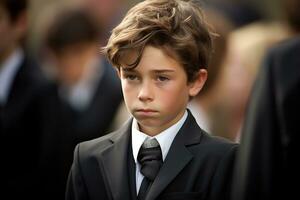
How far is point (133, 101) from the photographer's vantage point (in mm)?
3365

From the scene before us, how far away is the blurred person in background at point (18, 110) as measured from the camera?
5.00 metres

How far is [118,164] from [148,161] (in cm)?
10

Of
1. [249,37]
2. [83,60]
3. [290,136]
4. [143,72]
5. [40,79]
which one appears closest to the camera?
[290,136]

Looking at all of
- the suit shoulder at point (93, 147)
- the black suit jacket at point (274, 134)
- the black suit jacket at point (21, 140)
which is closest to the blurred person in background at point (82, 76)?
the black suit jacket at point (21, 140)

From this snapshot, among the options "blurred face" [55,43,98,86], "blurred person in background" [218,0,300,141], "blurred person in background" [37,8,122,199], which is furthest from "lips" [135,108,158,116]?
"blurred face" [55,43,98,86]

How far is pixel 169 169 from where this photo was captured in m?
3.34

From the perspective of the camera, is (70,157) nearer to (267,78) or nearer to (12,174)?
(12,174)

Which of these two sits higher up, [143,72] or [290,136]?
[143,72]

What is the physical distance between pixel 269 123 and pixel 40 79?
98.8 inches

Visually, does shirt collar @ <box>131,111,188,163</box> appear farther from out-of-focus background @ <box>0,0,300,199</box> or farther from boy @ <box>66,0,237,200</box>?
out-of-focus background @ <box>0,0,300,199</box>

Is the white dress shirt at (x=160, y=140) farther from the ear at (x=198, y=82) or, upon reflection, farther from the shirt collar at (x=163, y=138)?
the ear at (x=198, y=82)

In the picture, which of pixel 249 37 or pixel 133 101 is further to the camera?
pixel 249 37

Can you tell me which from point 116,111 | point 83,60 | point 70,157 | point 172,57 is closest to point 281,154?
point 172,57

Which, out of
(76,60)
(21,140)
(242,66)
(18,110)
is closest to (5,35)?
(18,110)
